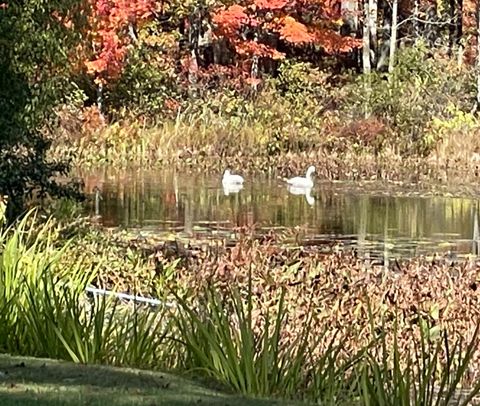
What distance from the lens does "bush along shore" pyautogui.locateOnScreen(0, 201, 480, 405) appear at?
7.26 m

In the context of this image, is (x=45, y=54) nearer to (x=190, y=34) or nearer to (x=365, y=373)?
(x=365, y=373)

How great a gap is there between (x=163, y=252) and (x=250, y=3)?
78.6 feet

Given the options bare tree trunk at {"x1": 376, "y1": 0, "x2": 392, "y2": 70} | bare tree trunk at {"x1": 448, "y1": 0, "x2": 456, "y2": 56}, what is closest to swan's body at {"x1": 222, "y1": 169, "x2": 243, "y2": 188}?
bare tree trunk at {"x1": 376, "y1": 0, "x2": 392, "y2": 70}

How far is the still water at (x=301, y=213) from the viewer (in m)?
17.6

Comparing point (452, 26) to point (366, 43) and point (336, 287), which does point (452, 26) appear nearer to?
point (366, 43)

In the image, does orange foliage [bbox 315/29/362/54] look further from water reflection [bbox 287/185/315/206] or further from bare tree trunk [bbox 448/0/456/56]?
water reflection [bbox 287/185/315/206]

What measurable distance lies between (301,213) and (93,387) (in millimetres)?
14625

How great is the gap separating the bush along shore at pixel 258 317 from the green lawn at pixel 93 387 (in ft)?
1.17

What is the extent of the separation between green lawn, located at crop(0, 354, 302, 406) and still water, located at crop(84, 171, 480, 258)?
9.08 m

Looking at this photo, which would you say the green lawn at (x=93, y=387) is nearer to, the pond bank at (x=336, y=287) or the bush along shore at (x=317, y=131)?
the pond bank at (x=336, y=287)

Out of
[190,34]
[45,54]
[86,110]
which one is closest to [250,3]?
[190,34]

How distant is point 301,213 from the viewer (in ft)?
69.8

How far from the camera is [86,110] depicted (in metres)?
35.3

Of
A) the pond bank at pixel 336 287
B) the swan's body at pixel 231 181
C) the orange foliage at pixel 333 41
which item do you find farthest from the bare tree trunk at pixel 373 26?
the pond bank at pixel 336 287
